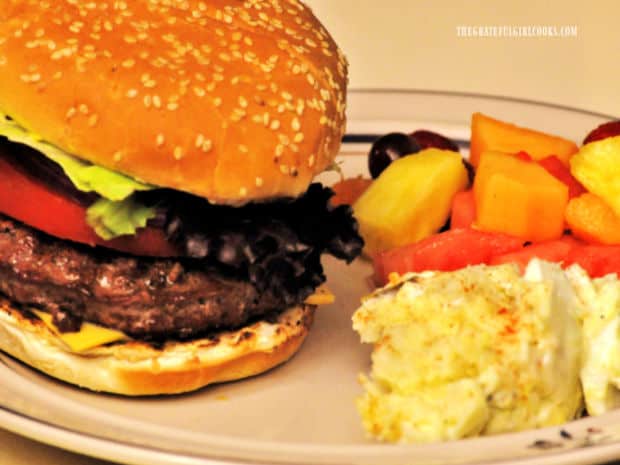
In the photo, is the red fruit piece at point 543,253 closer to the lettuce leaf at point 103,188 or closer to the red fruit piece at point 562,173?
the red fruit piece at point 562,173

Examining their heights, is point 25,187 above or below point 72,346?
above

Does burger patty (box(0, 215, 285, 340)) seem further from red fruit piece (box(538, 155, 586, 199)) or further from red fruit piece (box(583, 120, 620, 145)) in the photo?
red fruit piece (box(583, 120, 620, 145))

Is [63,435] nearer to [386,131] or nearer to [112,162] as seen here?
[112,162]

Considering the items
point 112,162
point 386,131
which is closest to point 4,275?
point 112,162

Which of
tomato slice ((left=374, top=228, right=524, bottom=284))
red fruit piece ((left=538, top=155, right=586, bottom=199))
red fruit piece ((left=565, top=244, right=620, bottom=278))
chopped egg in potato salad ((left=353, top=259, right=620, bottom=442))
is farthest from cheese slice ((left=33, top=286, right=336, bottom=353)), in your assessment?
red fruit piece ((left=538, top=155, right=586, bottom=199))

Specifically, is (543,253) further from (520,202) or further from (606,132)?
(606,132)

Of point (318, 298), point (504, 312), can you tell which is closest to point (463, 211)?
point (318, 298)
